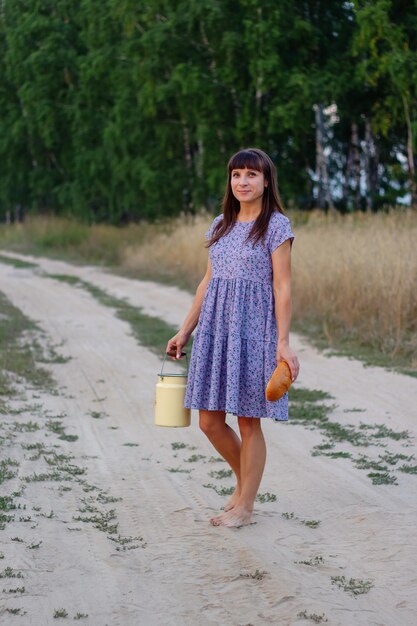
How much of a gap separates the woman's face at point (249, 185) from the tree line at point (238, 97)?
52.5 feet

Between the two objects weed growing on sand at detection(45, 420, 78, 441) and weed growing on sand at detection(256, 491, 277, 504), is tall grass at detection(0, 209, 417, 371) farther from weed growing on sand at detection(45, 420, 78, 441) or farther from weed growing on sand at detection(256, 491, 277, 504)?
weed growing on sand at detection(256, 491, 277, 504)

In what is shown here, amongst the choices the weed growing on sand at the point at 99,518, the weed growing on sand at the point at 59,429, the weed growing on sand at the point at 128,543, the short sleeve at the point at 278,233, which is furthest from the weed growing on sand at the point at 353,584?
the weed growing on sand at the point at 59,429

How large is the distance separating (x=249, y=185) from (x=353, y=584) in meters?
1.89

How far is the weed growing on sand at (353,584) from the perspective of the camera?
4.43 m

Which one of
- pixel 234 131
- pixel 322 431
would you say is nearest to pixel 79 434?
pixel 322 431

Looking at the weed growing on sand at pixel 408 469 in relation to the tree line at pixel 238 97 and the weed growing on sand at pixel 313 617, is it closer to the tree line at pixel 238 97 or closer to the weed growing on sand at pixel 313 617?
the weed growing on sand at pixel 313 617

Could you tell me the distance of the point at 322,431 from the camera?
7.97 metres

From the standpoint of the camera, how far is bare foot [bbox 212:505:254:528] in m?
5.39

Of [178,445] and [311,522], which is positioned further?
[178,445]

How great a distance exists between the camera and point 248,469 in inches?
213

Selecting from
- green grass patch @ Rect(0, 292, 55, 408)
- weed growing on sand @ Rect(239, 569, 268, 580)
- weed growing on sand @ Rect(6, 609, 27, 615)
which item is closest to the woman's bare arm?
weed growing on sand @ Rect(239, 569, 268, 580)

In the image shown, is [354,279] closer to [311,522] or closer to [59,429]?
[59,429]

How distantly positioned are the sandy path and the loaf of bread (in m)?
0.69

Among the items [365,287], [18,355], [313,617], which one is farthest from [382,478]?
[365,287]
